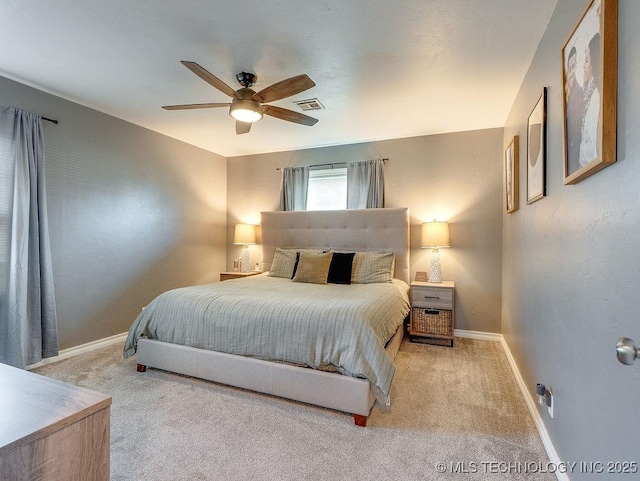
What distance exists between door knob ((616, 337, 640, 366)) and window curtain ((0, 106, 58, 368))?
3851 millimetres

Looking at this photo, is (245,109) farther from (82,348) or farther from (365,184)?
(82,348)

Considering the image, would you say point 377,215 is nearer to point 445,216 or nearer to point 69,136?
point 445,216

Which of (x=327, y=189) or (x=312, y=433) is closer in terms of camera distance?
(x=312, y=433)

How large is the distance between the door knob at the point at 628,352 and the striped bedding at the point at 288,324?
53.8 inches

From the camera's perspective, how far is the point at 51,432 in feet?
2.48

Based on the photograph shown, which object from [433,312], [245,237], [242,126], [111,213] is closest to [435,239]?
[433,312]

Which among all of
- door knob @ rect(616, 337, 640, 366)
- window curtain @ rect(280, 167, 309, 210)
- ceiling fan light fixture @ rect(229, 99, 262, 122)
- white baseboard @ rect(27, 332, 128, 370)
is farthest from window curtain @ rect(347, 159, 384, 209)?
door knob @ rect(616, 337, 640, 366)

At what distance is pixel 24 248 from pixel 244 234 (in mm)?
2528

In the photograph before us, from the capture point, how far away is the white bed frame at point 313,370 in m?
2.10

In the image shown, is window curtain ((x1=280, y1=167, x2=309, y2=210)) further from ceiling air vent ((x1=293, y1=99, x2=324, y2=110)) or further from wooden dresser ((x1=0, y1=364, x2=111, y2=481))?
wooden dresser ((x1=0, y1=364, x2=111, y2=481))

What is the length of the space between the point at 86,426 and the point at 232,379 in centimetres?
172

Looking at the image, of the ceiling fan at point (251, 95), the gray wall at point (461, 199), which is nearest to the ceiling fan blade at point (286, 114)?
the ceiling fan at point (251, 95)

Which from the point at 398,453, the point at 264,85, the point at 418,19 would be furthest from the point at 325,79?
the point at 398,453

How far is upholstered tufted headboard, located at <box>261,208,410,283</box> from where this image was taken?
400 centimetres
